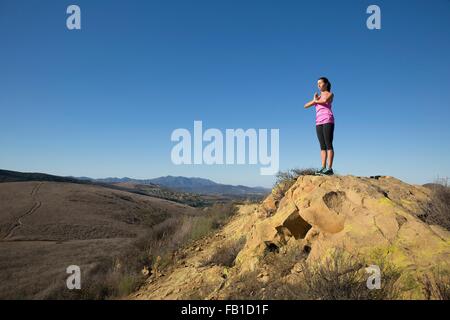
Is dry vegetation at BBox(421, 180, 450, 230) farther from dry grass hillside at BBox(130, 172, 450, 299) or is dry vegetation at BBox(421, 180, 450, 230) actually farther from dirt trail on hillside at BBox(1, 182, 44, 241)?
dirt trail on hillside at BBox(1, 182, 44, 241)

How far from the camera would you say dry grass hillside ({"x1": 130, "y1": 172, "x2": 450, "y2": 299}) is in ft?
12.2

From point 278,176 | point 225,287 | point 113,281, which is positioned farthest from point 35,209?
point 225,287

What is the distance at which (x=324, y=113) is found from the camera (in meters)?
6.36

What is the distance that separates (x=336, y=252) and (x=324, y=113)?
3029 millimetres

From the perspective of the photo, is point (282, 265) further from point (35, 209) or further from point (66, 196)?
point (66, 196)

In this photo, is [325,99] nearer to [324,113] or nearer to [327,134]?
[324,113]

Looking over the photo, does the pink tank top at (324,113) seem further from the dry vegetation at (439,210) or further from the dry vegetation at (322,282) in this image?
the dry vegetation at (322,282)

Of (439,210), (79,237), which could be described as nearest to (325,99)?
(439,210)

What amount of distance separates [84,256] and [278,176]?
33.9ft

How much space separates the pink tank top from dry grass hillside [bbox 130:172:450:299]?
1.22 meters

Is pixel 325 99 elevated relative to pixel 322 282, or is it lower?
elevated

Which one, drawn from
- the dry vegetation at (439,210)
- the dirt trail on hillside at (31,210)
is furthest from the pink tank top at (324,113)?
the dirt trail on hillside at (31,210)

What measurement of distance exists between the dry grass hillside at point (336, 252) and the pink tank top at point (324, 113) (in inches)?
48.0

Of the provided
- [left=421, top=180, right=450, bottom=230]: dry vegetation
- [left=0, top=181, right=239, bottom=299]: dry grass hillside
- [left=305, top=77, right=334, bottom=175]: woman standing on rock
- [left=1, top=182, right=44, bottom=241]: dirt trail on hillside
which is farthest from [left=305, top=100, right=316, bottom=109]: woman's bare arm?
[left=1, top=182, right=44, bottom=241]: dirt trail on hillside
